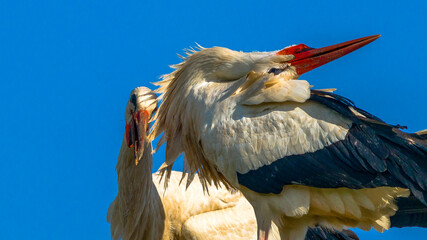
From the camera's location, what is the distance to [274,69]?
7.97 meters

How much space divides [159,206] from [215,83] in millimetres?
1499

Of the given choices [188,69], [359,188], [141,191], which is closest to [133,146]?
[141,191]

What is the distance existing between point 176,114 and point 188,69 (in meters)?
0.37

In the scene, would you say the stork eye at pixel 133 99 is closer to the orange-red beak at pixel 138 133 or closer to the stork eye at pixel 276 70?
the orange-red beak at pixel 138 133

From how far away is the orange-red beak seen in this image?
893 cm

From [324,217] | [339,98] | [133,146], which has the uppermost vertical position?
[133,146]

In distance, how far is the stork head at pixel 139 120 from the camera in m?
8.95

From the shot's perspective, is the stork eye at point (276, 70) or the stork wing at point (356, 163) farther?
the stork eye at point (276, 70)

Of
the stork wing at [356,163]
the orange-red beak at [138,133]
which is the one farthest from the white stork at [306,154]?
the orange-red beak at [138,133]

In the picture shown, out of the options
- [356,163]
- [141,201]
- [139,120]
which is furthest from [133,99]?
[356,163]

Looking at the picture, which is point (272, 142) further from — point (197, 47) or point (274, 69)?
point (197, 47)

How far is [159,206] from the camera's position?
363 inches

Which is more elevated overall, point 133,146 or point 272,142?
point 133,146

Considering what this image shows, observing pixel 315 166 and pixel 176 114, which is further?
pixel 176 114
